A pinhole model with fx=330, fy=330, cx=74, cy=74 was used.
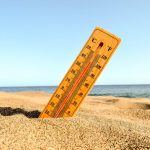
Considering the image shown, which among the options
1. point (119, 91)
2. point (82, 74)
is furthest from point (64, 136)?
point (119, 91)

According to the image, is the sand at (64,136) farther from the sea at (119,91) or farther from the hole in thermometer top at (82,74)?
the sea at (119,91)

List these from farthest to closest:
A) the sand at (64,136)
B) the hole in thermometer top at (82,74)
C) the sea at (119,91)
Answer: the sea at (119,91) < the hole in thermometer top at (82,74) < the sand at (64,136)

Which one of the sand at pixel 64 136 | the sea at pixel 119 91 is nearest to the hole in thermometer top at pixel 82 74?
the sand at pixel 64 136

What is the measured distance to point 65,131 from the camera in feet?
11.7

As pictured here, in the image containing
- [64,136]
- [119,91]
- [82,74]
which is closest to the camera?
[64,136]

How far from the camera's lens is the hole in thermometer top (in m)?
4.11

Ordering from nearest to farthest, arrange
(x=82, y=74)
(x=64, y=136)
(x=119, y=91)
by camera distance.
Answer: (x=64, y=136), (x=82, y=74), (x=119, y=91)

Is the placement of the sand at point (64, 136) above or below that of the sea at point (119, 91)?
above

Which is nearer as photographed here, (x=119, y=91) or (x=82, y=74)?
(x=82, y=74)

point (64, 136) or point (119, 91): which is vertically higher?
point (64, 136)

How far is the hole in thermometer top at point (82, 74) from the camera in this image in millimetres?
4109

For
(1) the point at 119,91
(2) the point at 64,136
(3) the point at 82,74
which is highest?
(3) the point at 82,74

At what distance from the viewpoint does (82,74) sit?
416 centimetres

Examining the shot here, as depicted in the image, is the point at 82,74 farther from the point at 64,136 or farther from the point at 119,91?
the point at 119,91
